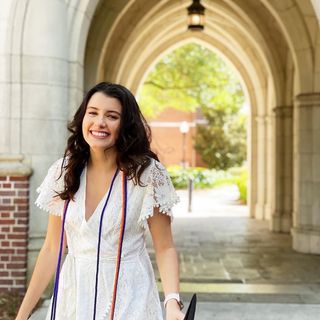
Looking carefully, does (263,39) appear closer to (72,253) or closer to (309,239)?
(309,239)

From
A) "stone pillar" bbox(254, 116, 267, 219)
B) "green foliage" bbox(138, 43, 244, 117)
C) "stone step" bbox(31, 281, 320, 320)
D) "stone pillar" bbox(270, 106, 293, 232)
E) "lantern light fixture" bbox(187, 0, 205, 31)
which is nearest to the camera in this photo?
"stone step" bbox(31, 281, 320, 320)

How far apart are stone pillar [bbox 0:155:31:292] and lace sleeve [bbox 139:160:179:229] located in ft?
Result: 13.3

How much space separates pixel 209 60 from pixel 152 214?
21.2 meters

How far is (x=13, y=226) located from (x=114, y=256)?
164 inches

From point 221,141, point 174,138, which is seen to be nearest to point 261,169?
point 221,141

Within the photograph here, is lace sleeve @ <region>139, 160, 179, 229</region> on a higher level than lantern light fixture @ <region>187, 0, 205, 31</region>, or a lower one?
lower

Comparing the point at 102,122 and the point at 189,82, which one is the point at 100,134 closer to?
the point at 102,122

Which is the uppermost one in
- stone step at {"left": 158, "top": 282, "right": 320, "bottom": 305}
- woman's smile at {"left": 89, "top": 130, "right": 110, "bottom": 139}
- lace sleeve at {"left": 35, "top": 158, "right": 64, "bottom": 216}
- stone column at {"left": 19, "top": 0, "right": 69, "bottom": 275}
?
stone column at {"left": 19, "top": 0, "right": 69, "bottom": 275}

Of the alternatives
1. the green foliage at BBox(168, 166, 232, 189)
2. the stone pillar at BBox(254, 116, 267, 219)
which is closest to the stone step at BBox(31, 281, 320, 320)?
the stone pillar at BBox(254, 116, 267, 219)

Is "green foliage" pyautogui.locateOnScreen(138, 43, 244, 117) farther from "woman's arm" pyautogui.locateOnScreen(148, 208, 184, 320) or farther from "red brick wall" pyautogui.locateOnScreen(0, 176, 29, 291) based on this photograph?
"woman's arm" pyautogui.locateOnScreen(148, 208, 184, 320)

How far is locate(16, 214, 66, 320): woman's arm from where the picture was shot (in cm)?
220

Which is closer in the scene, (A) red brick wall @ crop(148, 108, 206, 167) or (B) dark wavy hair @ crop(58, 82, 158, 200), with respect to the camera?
(B) dark wavy hair @ crop(58, 82, 158, 200)

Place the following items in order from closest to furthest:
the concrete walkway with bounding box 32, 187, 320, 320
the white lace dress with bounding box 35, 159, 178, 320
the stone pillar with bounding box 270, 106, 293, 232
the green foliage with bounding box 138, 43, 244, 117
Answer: the white lace dress with bounding box 35, 159, 178, 320
the concrete walkway with bounding box 32, 187, 320, 320
the stone pillar with bounding box 270, 106, 293, 232
the green foliage with bounding box 138, 43, 244, 117

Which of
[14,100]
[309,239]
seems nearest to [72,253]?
[14,100]
